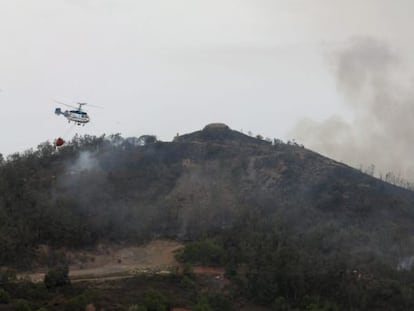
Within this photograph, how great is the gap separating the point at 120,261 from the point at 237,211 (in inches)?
565

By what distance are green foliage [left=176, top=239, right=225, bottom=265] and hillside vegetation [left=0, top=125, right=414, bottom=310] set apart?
19 centimetres

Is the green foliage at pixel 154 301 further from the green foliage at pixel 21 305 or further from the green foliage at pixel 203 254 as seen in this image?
the green foliage at pixel 203 254

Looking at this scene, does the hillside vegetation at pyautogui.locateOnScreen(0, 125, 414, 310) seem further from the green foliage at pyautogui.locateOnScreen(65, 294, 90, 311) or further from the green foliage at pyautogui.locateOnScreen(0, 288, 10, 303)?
the green foliage at pyautogui.locateOnScreen(65, 294, 90, 311)

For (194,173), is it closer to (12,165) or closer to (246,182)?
(246,182)

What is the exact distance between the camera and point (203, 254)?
70.2 metres

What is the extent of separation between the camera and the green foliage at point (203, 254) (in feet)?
229

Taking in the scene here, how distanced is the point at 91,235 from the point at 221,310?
23.8m

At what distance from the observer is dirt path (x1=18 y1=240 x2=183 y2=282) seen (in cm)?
6644

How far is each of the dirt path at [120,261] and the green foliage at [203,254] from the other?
1303 mm

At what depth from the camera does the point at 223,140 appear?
104438mm

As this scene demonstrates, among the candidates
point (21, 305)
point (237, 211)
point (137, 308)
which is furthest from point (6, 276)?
point (237, 211)

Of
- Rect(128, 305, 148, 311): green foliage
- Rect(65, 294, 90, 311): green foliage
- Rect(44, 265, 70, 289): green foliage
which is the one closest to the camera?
Rect(65, 294, 90, 311): green foliage

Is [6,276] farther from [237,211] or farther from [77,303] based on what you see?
[237,211]

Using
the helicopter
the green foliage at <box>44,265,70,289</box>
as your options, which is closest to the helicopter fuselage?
the helicopter
